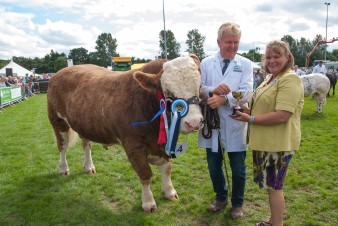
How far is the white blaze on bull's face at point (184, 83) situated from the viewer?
120 inches

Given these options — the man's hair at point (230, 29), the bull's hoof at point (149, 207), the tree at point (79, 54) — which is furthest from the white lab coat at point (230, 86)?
the tree at point (79, 54)

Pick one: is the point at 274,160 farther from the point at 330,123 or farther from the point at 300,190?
the point at 330,123

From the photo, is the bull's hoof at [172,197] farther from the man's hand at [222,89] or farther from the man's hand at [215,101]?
the man's hand at [222,89]

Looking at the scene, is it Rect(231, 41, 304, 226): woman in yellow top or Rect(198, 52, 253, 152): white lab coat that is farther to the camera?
Rect(198, 52, 253, 152): white lab coat

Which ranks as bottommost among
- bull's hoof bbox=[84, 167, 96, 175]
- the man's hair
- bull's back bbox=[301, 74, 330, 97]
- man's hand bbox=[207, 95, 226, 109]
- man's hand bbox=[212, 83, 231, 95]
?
bull's hoof bbox=[84, 167, 96, 175]

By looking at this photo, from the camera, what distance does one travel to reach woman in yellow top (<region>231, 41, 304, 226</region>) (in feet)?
8.86

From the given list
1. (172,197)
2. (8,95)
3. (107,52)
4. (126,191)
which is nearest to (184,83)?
(172,197)

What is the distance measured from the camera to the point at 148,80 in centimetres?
339

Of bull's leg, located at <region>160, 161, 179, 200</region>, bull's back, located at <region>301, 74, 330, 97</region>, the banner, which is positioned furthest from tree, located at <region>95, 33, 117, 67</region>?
bull's leg, located at <region>160, 161, 179, 200</region>

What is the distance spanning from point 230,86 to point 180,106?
638 millimetres

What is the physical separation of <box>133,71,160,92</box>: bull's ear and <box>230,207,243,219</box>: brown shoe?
5.75 feet

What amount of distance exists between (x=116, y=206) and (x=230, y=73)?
2.41 meters

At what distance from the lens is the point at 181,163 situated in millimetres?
5809

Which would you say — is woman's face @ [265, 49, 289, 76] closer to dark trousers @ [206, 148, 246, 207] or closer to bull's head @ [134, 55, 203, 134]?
bull's head @ [134, 55, 203, 134]
